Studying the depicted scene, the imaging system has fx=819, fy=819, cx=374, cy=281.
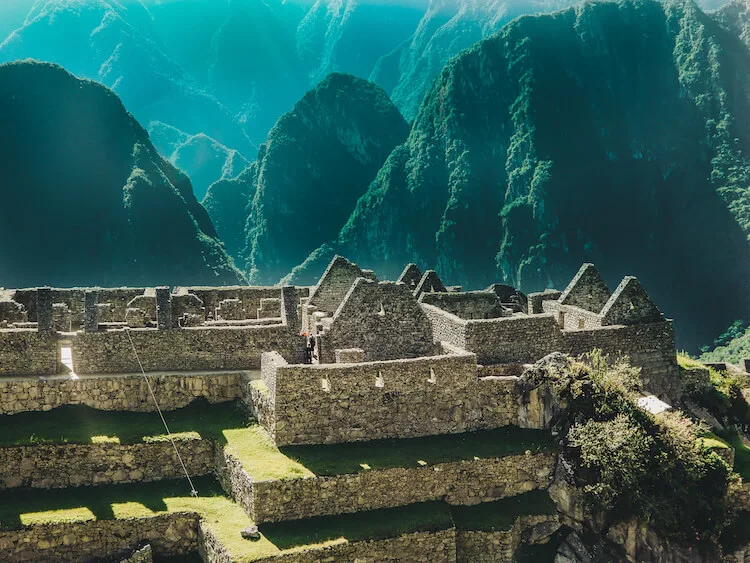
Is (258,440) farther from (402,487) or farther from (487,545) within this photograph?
(487,545)

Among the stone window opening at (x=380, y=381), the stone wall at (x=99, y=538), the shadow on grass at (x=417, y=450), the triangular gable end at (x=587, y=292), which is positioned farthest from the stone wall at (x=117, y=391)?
the triangular gable end at (x=587, y=292)

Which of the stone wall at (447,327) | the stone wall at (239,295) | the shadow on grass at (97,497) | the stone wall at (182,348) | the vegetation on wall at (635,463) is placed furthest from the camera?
the stone wall at (239,295)

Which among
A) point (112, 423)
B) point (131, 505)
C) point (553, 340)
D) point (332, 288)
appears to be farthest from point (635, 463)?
point (112, 423)

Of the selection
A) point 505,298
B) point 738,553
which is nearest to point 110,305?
point 505,298

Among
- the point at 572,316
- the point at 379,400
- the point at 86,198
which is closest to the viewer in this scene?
the point at 379,400

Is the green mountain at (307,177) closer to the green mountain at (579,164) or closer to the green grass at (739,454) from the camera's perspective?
the green mountain at (579,164)

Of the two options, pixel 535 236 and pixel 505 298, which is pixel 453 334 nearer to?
pixel 505 298
